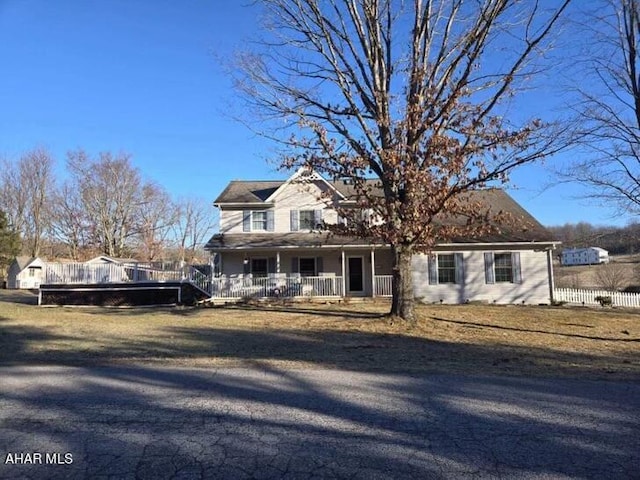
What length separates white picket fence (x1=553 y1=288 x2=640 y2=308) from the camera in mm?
21656

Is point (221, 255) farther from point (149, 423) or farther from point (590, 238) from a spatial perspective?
point (149, 423)

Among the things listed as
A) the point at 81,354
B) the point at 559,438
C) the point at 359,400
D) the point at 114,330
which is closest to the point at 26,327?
the point at 114,330

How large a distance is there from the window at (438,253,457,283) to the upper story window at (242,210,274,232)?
8.44m

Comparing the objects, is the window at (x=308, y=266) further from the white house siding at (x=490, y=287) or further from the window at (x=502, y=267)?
the window at (x=502, y=267)

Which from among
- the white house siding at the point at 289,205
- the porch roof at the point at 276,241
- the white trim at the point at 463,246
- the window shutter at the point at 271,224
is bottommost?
the white trim at the point at 463,246

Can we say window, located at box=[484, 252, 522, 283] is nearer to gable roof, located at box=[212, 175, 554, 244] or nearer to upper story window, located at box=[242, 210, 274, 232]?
gable roof, located at box=[212, 175, 554, 244]

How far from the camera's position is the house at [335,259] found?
21.8 metres

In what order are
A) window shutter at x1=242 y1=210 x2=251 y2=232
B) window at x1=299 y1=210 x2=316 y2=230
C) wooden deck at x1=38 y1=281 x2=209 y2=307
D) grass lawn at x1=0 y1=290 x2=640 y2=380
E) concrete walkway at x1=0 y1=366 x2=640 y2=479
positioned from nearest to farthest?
concrete walkway at x1=0 y1=366 x2=640 y2=479 → grass lawn at x1=0 y1=290 x2=640 y2=380 → wooden deck at x1=38 y1=281 x2=209 y2=307 → window at x1=299 y1=210 x2=316 y2=230 → window shutter at x1=242 y1=210 x2=251 y2=232

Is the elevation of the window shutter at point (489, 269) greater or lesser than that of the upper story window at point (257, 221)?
lesser

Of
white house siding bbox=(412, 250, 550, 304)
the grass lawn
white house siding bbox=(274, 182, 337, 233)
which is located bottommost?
the grass lawn

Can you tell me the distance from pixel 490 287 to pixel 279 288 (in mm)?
9591

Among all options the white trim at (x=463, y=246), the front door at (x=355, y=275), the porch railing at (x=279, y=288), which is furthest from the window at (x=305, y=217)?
the porch railing at (x=279, y=288)

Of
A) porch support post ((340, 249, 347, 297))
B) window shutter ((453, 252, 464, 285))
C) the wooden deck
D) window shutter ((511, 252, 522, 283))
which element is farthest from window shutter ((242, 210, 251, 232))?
window shutter ((511, 252, 522, 283))

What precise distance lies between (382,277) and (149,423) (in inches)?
734
